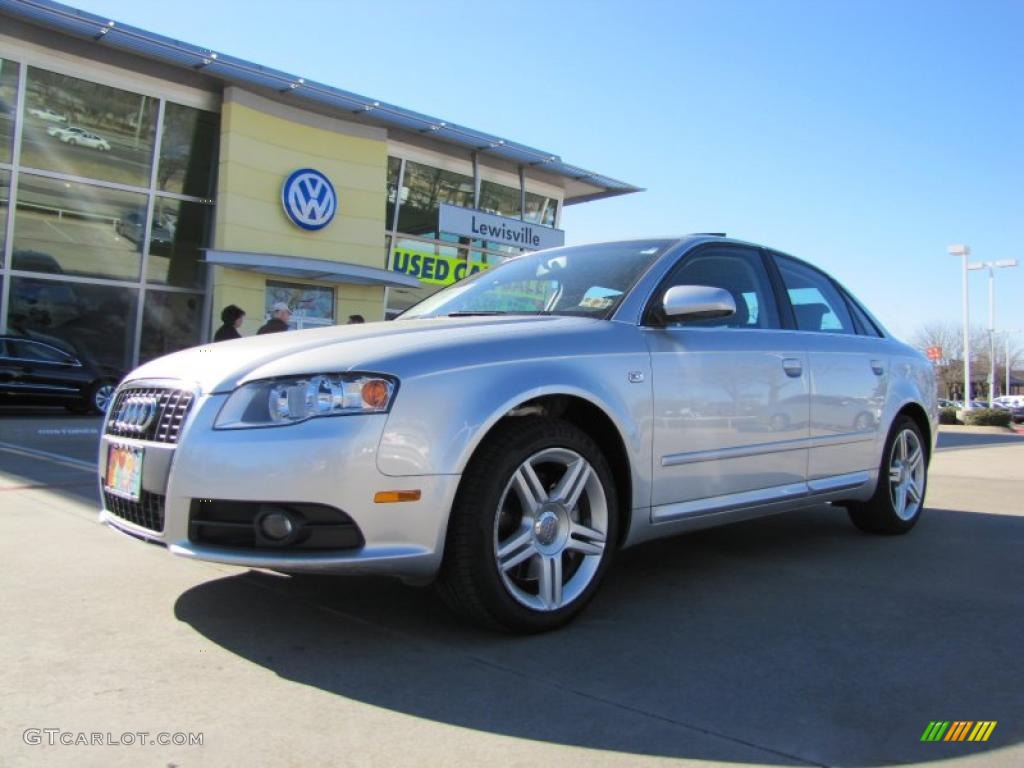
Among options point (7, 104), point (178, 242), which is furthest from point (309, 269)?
point (7, 104)

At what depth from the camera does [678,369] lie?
12.4 ft

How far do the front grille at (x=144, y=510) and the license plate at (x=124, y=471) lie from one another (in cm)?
3

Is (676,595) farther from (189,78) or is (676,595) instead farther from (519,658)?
(189,78)

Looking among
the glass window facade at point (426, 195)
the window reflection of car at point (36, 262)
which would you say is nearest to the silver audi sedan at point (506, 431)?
the window reflection of car at point (36, 262)

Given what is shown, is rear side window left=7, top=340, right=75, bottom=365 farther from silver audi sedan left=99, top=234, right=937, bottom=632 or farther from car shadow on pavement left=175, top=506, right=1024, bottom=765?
car shadow on pavement left=175, top=506, right=1024, bottom=765

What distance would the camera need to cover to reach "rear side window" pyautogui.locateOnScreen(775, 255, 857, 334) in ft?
15.8

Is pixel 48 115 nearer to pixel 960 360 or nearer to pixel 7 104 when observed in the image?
pixel 7 104

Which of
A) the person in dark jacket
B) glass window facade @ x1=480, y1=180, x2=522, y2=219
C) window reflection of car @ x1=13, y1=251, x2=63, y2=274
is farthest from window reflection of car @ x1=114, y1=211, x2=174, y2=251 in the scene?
the person in dark jacket

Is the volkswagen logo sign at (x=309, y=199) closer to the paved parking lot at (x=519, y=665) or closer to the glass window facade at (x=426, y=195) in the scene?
the glass window facade at (x=426, y=195)

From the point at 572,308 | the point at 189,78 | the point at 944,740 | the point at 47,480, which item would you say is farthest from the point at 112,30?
the point at 944,740

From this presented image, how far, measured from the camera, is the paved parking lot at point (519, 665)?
2303mm

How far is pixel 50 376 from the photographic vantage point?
1493 centimetres

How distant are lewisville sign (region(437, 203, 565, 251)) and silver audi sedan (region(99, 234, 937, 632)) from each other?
17.2 m

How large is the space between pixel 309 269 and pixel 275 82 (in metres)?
3.89
